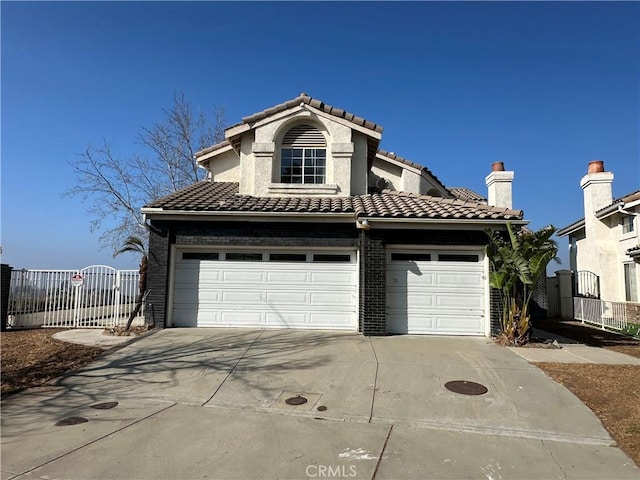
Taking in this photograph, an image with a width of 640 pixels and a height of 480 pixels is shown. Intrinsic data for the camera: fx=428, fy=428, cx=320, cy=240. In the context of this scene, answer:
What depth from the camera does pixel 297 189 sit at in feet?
44.0

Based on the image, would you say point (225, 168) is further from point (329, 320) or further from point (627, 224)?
point (627, 224)

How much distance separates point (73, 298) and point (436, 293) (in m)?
10.3

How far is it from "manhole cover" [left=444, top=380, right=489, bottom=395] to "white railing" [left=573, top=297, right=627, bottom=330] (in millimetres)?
9973

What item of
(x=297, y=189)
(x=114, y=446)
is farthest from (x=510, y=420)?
(x=297, y=189)

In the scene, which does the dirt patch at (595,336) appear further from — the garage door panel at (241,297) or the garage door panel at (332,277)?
the garage door panel at (241,297)

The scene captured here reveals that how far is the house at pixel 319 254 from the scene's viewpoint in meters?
11.2

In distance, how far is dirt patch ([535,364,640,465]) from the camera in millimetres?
5477

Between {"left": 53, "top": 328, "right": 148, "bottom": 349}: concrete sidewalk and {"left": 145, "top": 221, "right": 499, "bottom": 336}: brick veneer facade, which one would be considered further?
{"left": 145, "top": 221, "right": 499, "bottom": 336}: brick veneer facade

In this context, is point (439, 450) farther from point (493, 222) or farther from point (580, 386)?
point (493, 222)

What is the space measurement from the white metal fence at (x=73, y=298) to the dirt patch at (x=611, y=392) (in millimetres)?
10814

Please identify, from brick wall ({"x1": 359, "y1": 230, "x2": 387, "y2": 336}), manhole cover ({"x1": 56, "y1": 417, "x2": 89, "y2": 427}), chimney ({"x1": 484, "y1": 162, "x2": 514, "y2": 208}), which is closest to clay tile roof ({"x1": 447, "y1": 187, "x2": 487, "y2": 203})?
chimney ({"x1": 484, "y1": 162, "x2": 514, "y2": 208})

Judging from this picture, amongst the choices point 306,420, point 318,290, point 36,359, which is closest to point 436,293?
point 318,290

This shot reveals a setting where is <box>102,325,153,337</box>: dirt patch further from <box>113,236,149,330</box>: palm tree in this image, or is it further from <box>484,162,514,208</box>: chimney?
<box>484,162,514,208</box>: chimney

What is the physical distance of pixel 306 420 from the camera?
588cm
